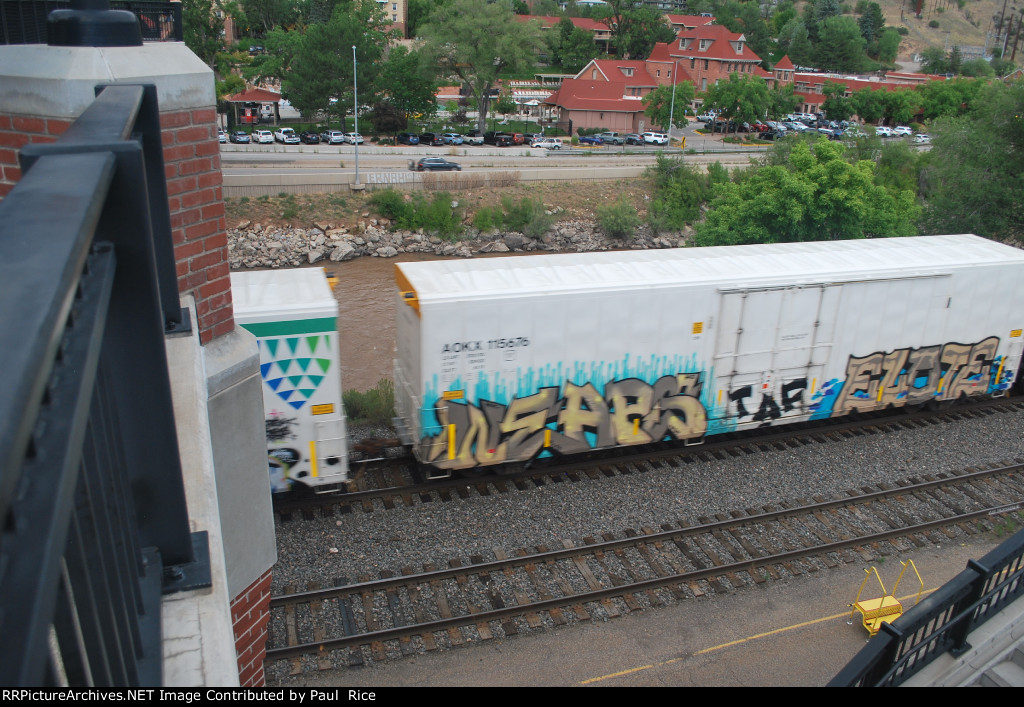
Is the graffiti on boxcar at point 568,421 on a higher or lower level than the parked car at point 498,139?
higher

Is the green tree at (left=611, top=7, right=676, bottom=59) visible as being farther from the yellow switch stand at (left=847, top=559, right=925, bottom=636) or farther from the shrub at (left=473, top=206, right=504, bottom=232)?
the yellow switch stand at (left=847, top=559, right=925, bottom=636)

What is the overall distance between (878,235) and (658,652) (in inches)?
744

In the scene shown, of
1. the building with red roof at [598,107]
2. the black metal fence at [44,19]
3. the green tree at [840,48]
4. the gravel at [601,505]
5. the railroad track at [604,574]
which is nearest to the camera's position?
the black metal fence at [44,19]

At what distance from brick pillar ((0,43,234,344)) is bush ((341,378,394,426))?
10065 mm

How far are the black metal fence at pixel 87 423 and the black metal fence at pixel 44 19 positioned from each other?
1.51 metres

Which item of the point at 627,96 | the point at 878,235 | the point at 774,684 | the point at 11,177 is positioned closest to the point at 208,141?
the point at 11,177

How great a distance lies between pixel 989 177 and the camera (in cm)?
2517

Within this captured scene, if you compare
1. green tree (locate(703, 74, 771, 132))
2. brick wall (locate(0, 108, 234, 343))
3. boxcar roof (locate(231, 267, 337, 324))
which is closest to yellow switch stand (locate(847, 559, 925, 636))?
boxcar roof (locate(231, 267, 337, 324))

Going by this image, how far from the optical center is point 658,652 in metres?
9.15

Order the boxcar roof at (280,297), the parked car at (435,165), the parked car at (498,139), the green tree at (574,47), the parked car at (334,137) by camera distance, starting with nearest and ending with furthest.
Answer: the boxcar roof at (280,297) → the parked car at (435,165) → the parked car at (334,137) → the parked car at (498,139) → the green tree at (574,47)

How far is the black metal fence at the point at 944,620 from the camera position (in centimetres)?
551

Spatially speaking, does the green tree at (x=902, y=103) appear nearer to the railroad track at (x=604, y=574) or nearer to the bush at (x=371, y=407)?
the railroad track at (x=604, y=574)

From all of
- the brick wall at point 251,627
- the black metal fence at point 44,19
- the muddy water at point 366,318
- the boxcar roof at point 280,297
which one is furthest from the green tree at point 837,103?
the brick wall at point 251,627

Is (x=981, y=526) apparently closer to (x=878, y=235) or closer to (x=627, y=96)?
(x=878, y=235)
